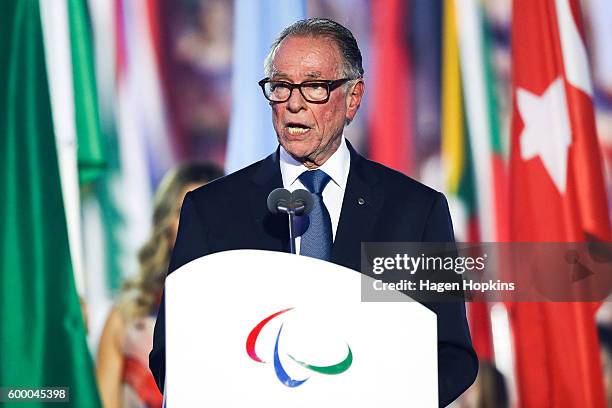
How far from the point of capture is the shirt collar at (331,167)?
8.87ft

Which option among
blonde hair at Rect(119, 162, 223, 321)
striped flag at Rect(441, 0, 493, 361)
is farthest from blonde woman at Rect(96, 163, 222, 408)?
striped flag at Rect(441, 0, 493, 361)

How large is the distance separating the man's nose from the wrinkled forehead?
0.14 ft

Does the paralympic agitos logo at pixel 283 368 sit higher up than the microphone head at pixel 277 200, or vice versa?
the microphone head at pixel 277 200

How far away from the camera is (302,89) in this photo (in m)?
2.58

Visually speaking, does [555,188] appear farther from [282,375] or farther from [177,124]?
[282,375]

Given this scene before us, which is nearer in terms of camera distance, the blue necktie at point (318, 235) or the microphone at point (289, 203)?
the microphone at point (289, 203)

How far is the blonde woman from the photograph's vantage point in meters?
3.92

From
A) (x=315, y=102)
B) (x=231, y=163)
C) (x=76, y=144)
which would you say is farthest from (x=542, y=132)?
(x=76, y=144)

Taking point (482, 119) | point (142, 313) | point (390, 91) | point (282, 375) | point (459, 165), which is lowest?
point (282, 375)

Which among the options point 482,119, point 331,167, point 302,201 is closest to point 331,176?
point 331,167

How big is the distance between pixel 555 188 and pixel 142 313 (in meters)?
1.67

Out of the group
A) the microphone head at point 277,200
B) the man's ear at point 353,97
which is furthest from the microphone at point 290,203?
the man's ear at point 353,97

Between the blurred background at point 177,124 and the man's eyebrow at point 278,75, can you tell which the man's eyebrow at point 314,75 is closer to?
the man's eyebrow at point 278,75

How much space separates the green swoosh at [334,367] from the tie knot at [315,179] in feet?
2.71
